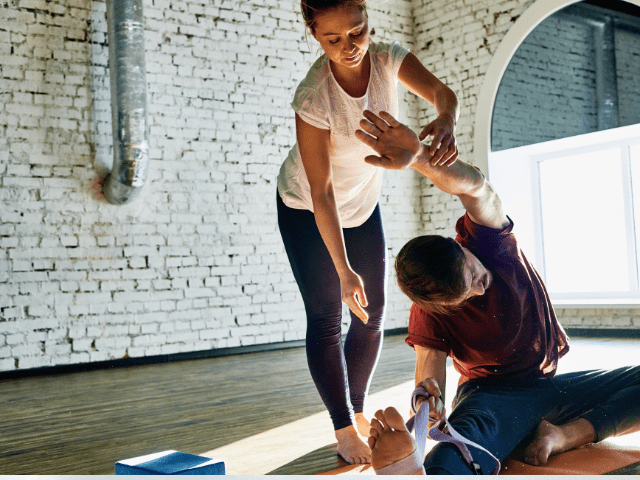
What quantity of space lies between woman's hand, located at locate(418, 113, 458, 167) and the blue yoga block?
0.85 m

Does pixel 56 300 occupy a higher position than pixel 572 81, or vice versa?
pixel 572 81

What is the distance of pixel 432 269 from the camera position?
147 centimetres

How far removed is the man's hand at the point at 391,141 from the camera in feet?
4.57

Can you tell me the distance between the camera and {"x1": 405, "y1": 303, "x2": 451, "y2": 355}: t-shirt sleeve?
1.68 meters

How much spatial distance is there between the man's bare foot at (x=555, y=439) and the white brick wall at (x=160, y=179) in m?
3.57

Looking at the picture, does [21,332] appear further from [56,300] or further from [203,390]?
[203,390]

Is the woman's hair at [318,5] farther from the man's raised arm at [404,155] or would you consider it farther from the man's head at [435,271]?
the man's head at [435,271]

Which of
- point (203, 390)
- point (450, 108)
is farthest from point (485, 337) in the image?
point (203, 390)

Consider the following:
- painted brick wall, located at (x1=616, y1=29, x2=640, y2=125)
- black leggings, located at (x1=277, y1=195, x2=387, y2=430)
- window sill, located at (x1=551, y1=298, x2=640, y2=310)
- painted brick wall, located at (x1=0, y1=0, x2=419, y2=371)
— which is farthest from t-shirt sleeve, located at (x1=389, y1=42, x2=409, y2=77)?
painted brick wall, located at (x1=616, y1=29, x2=640, y2=125)

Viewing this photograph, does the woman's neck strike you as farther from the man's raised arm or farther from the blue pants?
the blue pants

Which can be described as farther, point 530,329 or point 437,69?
point 437,69

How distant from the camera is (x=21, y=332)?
4.24 meters

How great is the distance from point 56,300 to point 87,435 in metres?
2.25

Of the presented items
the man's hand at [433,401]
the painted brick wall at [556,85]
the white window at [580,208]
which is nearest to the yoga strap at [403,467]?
the man's hand at [433,401]
